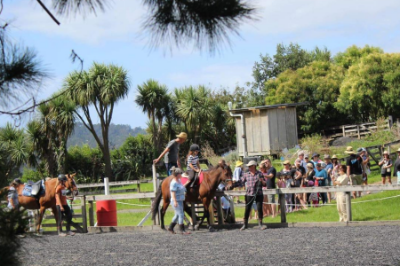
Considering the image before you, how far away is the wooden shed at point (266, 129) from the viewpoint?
125 feet

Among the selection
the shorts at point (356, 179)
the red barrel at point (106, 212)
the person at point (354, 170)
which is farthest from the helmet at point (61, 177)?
the shorts at point (356, 179)

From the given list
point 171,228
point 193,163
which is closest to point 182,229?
point 171,228

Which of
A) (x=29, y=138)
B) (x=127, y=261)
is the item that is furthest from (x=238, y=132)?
(x=127, y=261)

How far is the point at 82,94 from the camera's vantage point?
3519cm

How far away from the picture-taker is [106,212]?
18891 mm

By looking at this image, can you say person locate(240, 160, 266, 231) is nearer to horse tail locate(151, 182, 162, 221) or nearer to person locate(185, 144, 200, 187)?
person locate(185, 144, 200, 187)

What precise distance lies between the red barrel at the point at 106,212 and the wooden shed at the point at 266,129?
19.4 m

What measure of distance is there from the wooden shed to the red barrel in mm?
19398

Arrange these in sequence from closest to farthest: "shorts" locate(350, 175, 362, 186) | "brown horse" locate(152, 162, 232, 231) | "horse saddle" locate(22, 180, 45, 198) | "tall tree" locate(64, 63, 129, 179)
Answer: "brown horse" locate(152, 162, 232, 231), "horse saddle" locate(22, 180, 45, 198), "shorts" locate(350, 175, 362, 186), "tall tree" locate(64, 63, 129, 179)

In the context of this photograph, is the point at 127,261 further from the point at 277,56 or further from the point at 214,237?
the point at 277,56

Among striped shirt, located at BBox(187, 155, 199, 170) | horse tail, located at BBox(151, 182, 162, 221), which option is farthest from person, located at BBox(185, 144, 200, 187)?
horse tail, located at BBox(151, 182, 162, 221)

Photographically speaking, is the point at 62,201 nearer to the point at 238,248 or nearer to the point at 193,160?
the point at 193,160

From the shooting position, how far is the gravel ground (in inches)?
417

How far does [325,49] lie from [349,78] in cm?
2986
